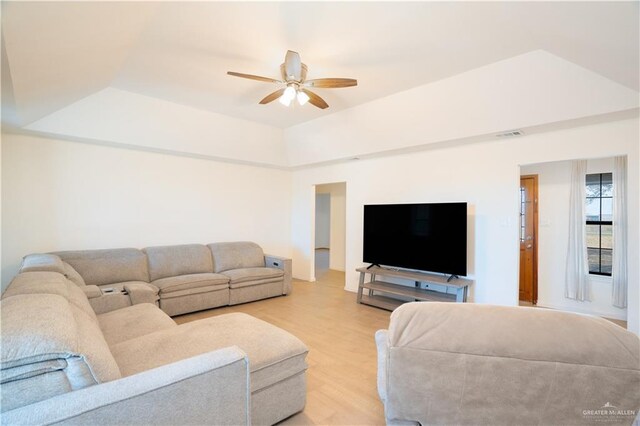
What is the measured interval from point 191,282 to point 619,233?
18.5ft

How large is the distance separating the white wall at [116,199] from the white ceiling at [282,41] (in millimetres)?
755

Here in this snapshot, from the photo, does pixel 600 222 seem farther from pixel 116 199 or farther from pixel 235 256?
pixel 116 199

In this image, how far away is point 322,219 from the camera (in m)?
10.7

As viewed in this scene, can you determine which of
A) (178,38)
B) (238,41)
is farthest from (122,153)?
(238,41)

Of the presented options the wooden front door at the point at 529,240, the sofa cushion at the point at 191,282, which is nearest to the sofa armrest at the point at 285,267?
the sofa cushion at the point at 191,282

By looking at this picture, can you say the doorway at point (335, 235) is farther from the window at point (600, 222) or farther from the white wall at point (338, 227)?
the window at point (600, 222)

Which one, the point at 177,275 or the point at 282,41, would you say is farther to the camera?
the point at 177,275

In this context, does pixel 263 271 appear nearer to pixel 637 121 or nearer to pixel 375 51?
pixel 375 51

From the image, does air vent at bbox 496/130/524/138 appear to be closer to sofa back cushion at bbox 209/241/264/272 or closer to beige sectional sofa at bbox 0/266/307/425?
beige sectional sofa at bbox 0/266/307/425

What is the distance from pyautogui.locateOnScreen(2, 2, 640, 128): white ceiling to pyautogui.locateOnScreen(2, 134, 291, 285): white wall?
755 millimetres

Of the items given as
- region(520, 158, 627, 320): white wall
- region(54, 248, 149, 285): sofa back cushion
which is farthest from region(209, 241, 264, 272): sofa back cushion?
region(520, 158, 627, 320): white wall

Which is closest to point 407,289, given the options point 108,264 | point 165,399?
point 165,399

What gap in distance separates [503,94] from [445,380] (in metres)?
2.99

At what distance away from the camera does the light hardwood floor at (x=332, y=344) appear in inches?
80.0
